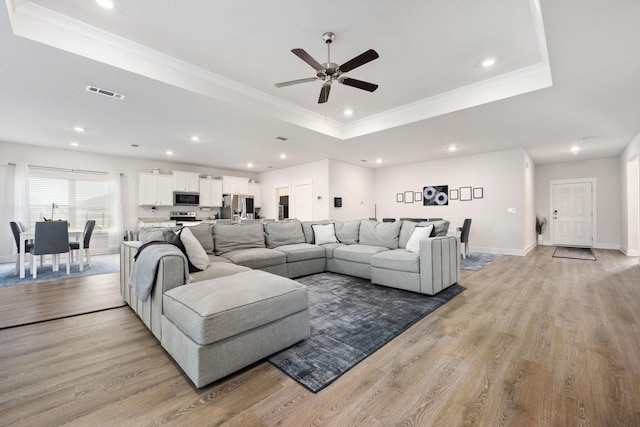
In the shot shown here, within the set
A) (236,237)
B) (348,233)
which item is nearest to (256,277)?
(236,237)

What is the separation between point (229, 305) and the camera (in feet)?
5.54

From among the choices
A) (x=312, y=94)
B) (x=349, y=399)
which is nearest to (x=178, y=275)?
(x=349, y=399)

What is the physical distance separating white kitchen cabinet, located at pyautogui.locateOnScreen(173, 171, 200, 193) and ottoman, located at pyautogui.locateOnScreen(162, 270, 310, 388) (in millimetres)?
6863

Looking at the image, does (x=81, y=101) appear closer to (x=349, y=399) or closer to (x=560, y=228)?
(x=349, y=399)

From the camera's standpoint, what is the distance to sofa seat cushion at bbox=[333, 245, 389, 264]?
4.04 meters

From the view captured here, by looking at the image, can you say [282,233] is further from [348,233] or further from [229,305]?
[229,305]

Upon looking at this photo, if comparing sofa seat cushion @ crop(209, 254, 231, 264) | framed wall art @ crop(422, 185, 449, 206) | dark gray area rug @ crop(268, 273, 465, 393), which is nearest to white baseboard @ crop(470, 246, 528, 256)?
framed wall art @ crop(422, 185, 449, 206)

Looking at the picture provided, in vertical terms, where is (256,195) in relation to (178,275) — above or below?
above

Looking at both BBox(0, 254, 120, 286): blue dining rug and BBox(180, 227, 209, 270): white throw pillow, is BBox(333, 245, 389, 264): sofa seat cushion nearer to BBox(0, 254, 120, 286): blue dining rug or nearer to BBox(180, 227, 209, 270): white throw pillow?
BBox(180, 227, 209, 270): white throw pillow

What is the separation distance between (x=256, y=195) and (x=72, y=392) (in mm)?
8595

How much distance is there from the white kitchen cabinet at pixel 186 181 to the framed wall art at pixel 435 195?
7190 mm

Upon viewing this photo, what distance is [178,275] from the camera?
6.82 ft

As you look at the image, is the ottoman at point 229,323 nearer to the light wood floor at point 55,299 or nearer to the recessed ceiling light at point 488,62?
the light wood floor at point 55,299

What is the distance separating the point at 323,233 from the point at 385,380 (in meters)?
3.36
